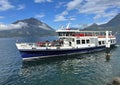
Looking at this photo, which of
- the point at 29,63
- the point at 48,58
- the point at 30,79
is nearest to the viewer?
the point at 30,79

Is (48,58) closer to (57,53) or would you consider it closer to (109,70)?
(57,53)

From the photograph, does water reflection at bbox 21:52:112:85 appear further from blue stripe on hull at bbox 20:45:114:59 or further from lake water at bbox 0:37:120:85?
blue stripe on hull at bbox 20:45:114:59

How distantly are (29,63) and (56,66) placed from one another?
305 inches

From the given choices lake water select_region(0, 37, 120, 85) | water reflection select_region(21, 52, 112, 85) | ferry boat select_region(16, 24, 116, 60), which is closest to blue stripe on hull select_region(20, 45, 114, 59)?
ferry boat select_region(16, 24, 116, 60)

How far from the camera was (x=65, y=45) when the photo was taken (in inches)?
2260

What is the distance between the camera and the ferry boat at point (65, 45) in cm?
5119

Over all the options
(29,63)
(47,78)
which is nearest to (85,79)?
(47,78)

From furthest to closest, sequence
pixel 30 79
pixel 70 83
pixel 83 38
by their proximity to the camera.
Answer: pixel 83 38 < pixel 30 79 < pixel 70 83

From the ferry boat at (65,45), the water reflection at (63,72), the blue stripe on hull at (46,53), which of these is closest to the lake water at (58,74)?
the water reflection at (63,72)

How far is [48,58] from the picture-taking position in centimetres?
5331

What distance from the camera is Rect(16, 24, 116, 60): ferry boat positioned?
168ft

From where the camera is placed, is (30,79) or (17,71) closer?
(30,79)

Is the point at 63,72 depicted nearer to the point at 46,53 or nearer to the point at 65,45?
the point at 46,53

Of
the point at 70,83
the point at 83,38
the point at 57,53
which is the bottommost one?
the point at 70,83
